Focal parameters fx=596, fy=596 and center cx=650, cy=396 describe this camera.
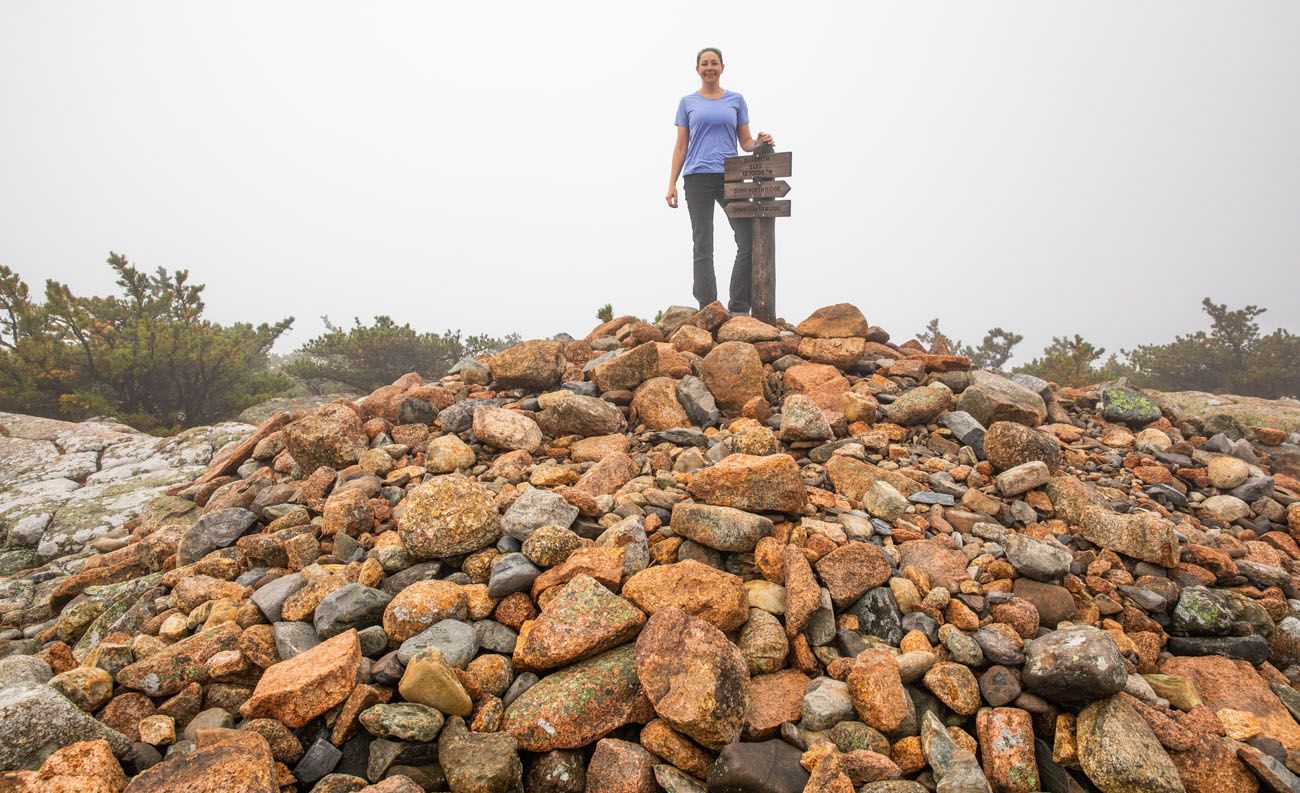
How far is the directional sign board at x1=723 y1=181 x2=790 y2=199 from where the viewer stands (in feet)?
28.2

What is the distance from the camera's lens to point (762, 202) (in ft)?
28.7

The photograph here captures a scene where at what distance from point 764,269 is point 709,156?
188 cm

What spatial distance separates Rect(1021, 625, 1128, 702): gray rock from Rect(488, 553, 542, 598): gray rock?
283cm

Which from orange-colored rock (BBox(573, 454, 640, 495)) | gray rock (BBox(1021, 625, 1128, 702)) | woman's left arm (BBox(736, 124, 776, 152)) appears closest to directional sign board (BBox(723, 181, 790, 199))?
woman's left arm (BBox(736, 124, 776, 152))

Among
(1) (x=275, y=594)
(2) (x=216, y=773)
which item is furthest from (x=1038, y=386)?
(2) (x=216, y=773)

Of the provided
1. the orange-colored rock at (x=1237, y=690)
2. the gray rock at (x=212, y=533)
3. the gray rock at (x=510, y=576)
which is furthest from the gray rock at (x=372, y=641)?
the orange-colored rock at (x=1237, y=690)

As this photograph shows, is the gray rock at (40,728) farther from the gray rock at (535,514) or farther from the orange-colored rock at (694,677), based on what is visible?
the orange-colored rock at (694,677)

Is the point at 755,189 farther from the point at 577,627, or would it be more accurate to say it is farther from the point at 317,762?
the point at 317,762

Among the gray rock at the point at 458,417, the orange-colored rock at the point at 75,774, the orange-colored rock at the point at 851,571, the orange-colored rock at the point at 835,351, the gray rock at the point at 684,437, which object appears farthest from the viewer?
the orange-colored rock at the point at 835,351

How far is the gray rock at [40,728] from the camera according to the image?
2.73 m

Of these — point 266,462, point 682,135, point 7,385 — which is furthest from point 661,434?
point 7,385

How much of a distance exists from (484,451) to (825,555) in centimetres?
339

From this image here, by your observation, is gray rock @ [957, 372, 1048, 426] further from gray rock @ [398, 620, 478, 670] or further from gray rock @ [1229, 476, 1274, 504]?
gray rock @ [398, 620, 478, 670]

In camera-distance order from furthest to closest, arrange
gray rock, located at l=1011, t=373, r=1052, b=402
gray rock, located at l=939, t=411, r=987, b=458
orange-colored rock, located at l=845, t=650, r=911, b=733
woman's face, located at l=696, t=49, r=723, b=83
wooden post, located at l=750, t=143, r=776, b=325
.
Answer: wooden post, located at l=750, t=143, r=776, b=325 < woman's face, located at l=696, t=49, r=723, b=83 < gray rock, located at l=1011, t=373, r=1052, b=402 < gray rock, located at l=939, t=411, r=987, b=458 < orange-colored rock, located at l=845, t=650, r=911, b=733
